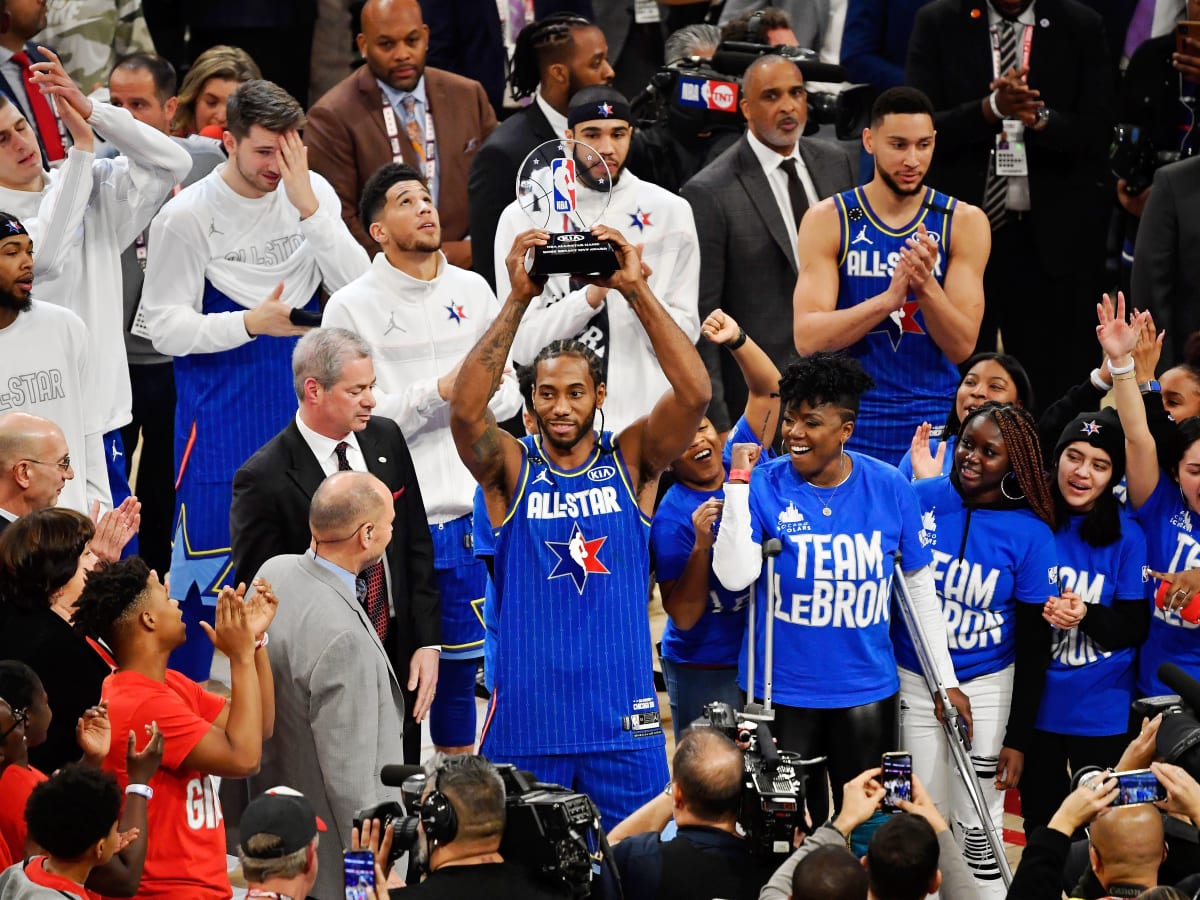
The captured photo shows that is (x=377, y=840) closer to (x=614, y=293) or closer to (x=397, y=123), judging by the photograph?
(x=614, y=293)

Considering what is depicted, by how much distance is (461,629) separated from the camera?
6.39 meters

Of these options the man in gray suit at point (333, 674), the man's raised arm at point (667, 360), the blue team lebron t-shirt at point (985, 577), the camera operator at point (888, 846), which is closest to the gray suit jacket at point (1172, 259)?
the blue team lebron t-shirt at point (985, 577)

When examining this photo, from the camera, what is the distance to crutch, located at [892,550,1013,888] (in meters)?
5.48

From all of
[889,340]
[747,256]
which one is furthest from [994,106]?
[889,340]

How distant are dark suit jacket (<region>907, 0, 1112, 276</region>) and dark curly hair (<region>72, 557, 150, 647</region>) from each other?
4557 mm

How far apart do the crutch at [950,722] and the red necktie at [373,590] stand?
5.12ft

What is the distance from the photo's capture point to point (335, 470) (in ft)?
18.8

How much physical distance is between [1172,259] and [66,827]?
495 cm

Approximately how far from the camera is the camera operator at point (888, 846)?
4000 millimetres

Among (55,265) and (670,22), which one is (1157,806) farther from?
(670,22)

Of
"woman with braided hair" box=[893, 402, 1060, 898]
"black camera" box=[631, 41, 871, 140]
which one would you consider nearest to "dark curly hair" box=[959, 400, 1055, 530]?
"woman with braided hair" box=[893, 402, 1060, 898]

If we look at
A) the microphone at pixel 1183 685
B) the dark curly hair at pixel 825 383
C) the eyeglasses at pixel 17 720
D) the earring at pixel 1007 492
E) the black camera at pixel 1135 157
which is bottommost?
the microphone at pixel 1183 685

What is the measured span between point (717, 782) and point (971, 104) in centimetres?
436

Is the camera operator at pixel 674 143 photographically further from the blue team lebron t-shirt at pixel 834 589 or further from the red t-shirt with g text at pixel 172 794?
the red t-shirt with g text at pixel 172 794
